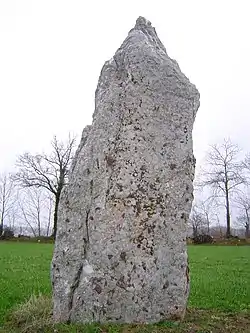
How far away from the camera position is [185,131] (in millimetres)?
7129

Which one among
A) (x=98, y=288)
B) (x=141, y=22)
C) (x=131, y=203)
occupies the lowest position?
(x=98, y=288)

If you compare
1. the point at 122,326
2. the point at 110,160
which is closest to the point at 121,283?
the point at 122,326

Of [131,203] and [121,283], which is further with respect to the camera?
[131,203]

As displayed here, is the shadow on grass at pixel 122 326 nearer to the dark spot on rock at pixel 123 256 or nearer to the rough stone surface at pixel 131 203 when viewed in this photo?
the rough stone surface at pixel 131 203

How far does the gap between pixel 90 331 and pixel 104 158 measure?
2411 millimetres

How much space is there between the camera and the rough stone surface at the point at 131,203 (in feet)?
21.1

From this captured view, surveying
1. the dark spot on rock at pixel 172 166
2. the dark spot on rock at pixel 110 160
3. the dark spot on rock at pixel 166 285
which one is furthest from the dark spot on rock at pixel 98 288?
the dark spot on rock at pixel 172 166

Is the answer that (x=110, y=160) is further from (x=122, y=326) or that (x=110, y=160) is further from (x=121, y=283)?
(x=122, y=326)

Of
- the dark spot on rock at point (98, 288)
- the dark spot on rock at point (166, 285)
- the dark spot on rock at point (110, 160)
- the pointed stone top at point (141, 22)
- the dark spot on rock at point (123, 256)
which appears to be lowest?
the dark spot on rock at point (98, 288)

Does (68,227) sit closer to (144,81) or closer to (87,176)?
(87,176)

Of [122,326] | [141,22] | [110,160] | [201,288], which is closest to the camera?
[122,326]

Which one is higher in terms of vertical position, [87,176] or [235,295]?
[87,176]

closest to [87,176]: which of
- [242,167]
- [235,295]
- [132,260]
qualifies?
[132,260]

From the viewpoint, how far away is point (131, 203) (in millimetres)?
6621
